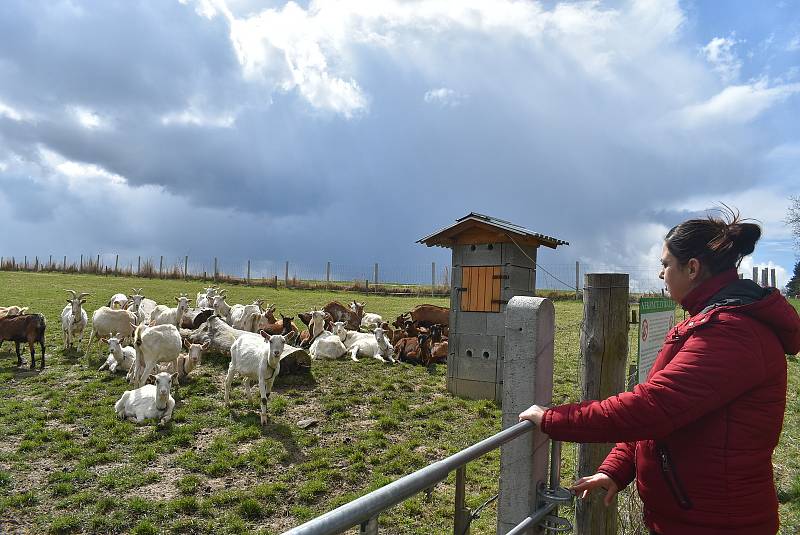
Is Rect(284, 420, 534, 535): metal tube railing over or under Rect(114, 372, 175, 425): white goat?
over

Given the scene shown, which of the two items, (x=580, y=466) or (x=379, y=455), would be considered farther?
(x=379, y=455)

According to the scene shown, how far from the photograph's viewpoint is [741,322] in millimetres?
1915

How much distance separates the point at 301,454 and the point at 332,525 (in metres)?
6.32

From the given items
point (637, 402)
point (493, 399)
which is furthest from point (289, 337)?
point (637, 402)

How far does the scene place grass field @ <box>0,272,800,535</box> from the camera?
18.0 ft

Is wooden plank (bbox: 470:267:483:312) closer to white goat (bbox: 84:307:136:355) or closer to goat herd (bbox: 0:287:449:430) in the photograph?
goat herd (bbox: 0:287:449:430)

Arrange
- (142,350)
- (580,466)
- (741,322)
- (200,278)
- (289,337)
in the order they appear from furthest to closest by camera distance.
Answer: (200,278), (289,337), (142,350), (580,466), (741,322)

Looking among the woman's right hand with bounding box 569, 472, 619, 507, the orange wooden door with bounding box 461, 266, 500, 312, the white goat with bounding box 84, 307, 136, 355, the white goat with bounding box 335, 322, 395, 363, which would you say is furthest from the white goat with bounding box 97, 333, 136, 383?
the woman's right hand with bounding box 569, 472, 619, 507

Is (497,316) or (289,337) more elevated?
(497,316)

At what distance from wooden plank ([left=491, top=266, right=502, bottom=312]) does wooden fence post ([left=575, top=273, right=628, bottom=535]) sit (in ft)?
21.7

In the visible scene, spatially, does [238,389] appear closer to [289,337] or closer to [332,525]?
[289,337]

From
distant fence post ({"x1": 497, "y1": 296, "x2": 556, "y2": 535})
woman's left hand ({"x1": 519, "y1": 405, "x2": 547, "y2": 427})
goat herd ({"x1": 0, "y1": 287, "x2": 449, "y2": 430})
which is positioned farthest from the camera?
goat herd ({"x1": 0, "y1": 287, "x2": 449, "y2": 430})

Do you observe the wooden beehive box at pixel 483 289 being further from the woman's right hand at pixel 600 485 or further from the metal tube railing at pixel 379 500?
the metal tube railing at pixel 379 500

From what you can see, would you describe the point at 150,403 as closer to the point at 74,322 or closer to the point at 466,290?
the point at 466,290
